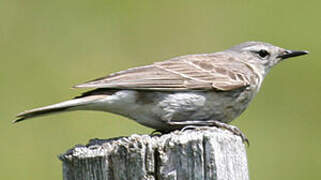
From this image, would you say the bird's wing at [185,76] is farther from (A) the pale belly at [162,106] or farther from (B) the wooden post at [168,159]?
(B) the wooden post at [168,159]

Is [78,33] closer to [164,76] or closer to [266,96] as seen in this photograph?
[266,96]

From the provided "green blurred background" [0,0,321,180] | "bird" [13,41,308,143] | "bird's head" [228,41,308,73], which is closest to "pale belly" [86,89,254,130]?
"bird" [13,41,308,143]

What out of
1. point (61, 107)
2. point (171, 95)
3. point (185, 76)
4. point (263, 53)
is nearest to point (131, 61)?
point (263, 53)

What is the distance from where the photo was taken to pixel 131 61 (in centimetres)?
1112

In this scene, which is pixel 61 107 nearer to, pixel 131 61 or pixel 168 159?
pixel 168 159

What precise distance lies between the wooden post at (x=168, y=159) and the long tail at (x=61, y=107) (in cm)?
111

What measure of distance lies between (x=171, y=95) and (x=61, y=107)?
1.07 meters

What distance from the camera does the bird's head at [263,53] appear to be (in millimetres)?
8312

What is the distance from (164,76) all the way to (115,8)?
5.62 m

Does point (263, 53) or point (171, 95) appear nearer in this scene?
point (171, 95)

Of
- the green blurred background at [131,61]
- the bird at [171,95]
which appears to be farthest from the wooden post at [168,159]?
the green blurred background at [131,61]

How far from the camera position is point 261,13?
1284 cm

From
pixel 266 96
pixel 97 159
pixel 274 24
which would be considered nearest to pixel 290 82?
pixel 266 96

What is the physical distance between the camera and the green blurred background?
10.2 meters
